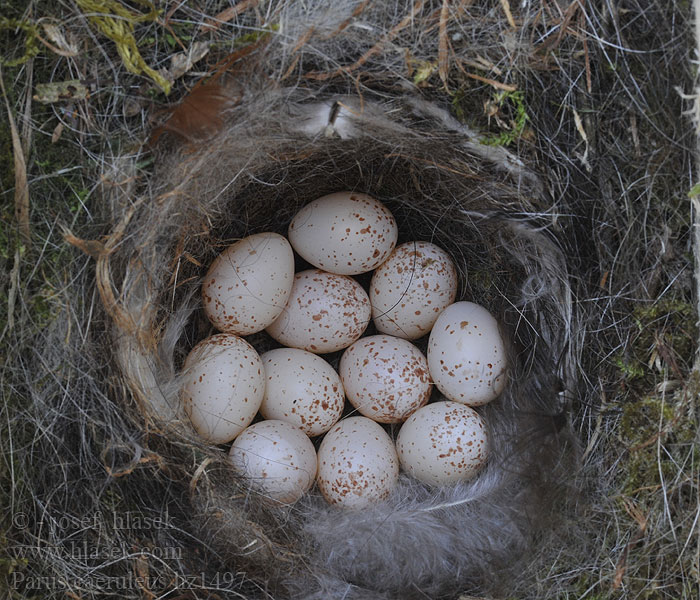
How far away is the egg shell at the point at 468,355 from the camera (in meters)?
1.75

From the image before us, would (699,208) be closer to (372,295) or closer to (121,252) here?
(372,295)

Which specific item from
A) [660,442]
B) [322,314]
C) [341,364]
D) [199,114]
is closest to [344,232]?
[322,314]

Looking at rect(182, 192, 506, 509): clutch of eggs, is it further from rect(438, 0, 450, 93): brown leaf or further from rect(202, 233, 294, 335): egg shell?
rect(438, 0, 450, 93): brown leaf

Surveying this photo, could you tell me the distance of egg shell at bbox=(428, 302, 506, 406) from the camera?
175 cm

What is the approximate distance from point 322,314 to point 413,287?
0.83 ft

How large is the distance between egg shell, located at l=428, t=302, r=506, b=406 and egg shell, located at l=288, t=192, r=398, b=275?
260 millimetres

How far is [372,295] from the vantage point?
1906mm

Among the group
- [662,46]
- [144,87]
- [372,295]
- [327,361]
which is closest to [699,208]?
[662,46]

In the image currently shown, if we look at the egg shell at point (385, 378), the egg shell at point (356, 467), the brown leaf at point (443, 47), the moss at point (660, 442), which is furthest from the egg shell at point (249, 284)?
the moss at point (660, 442)

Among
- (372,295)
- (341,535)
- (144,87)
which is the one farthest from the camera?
(372,295)

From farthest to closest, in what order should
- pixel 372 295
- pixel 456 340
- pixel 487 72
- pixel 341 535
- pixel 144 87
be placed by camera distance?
pixel 372 295
pixel 456 340
pixel 341 535
pixel 487 72
pixel 144 87

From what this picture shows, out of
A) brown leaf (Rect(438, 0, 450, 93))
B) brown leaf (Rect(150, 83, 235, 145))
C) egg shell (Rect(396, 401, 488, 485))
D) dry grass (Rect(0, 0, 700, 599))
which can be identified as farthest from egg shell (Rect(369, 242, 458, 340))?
brown leaf (Rect(150, 83, 235, 145))

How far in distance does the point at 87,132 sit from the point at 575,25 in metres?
1.05

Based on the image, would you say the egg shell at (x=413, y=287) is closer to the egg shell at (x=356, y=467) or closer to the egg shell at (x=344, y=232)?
the egg shell at (x=344, y=232)
